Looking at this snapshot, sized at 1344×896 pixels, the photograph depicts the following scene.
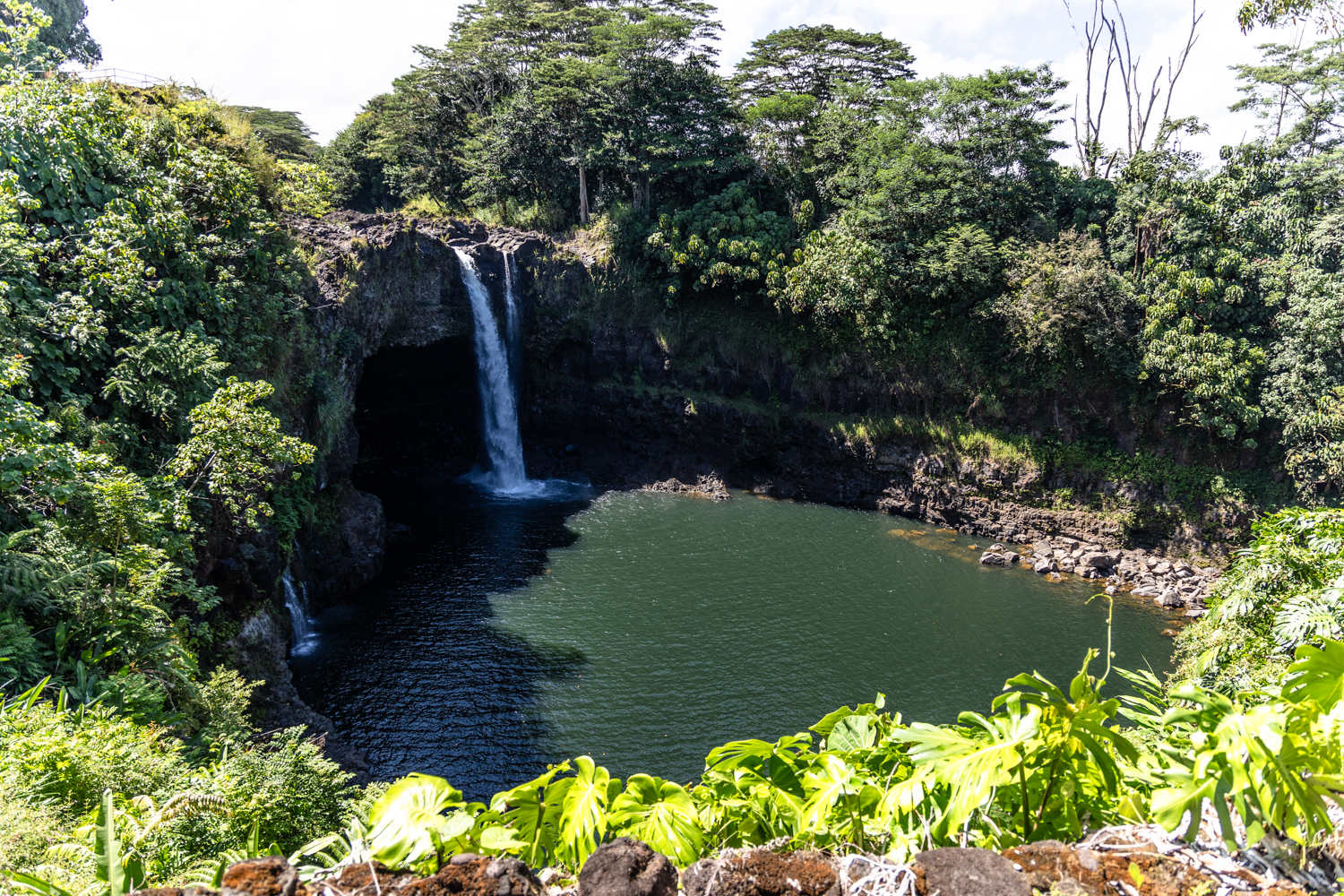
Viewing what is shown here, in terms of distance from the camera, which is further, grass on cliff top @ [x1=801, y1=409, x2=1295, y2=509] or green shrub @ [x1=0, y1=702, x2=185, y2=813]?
grass on cliff top @ [x1=801, y1=409, x2=1295, y2=509]

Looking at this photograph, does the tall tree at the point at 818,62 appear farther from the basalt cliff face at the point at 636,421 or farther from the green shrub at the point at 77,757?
the green shrub at the point at 77,757

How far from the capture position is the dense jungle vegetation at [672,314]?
2469 mm

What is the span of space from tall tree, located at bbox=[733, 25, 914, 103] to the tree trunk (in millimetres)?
9545

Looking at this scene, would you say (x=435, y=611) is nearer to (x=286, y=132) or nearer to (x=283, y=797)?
(x=283, y=797)

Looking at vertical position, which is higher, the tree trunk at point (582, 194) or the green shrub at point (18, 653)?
the tree trunk at point (582, 194)

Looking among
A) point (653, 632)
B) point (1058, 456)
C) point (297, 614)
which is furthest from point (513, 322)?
point (1058, 456)

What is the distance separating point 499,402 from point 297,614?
1560cm

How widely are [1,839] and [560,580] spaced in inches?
709

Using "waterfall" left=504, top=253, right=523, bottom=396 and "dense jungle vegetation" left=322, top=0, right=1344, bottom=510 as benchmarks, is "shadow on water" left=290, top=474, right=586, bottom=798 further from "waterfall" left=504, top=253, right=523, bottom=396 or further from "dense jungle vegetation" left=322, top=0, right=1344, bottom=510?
"dense jungle vegetation" left=322, top=0, right=1344, bottom=510

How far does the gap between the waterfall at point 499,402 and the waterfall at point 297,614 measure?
13.0 m

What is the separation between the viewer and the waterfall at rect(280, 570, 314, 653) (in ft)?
55.8

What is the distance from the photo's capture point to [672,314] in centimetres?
3222

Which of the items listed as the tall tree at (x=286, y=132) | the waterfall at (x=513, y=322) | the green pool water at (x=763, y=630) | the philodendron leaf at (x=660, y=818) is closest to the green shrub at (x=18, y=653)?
the philodendron leaf at (x=660, y=818)

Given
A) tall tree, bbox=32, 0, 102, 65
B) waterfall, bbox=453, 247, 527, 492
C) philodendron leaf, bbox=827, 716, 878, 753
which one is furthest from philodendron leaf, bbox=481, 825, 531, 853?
tall tree, bbox=32, 0, 102, 65
